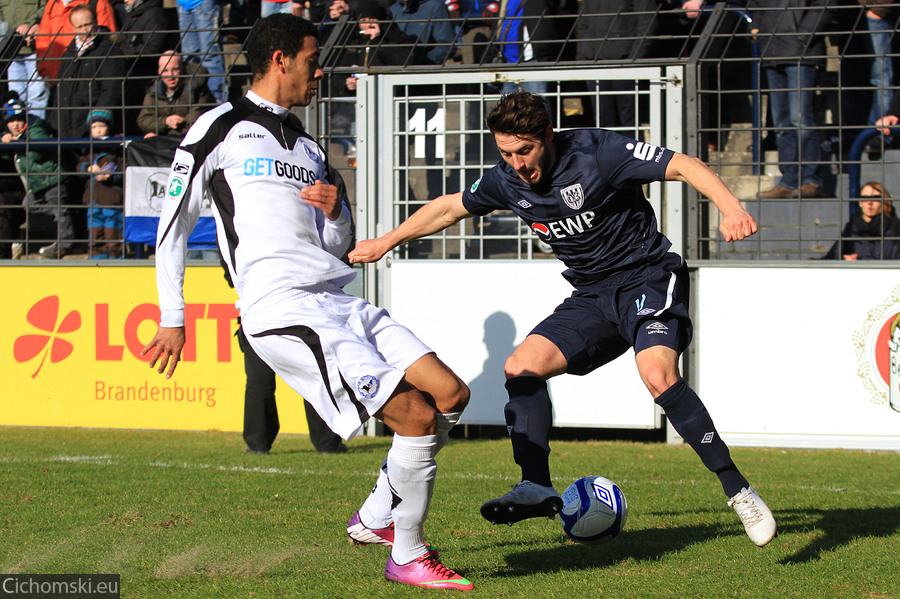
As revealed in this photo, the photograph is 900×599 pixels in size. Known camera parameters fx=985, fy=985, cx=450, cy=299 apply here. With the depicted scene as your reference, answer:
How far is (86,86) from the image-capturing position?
9938 millimetres

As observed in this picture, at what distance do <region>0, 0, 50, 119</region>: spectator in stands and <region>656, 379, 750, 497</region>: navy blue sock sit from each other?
299 inches

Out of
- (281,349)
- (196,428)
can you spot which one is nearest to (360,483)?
(281,349)

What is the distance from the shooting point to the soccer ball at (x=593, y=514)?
4.56 metres

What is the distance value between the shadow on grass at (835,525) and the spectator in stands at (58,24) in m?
8.67

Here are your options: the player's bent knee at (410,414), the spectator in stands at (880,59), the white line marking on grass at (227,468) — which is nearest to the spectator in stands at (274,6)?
the white line marking on grass at (227,468)

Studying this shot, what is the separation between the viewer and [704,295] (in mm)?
8539

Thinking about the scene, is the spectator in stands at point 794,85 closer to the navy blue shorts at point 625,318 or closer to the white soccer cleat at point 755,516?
the navy blue shorts at point 625,318

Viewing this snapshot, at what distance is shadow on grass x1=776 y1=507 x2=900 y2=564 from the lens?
4.64m

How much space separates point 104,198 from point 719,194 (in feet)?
24.0

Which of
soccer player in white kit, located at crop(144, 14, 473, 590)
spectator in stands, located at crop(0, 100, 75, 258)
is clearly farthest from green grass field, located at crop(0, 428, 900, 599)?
spectator in stands, located at crop(0, 100, 75, 258)

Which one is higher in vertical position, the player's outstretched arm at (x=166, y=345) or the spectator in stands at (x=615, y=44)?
the spectator in stands at (x=615, y=44)

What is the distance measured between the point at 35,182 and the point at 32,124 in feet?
2.14

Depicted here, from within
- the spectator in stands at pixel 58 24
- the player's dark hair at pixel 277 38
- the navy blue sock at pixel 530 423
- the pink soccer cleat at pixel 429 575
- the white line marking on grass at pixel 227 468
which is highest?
the spectator in stands at pixel 58 24

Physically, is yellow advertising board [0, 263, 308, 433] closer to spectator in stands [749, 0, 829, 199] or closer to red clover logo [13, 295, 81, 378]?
red clover logo [13, 295, 81, 378]
